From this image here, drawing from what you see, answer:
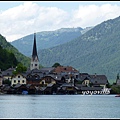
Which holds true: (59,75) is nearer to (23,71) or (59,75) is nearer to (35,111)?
(23,71)

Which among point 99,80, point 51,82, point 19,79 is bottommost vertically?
point 51,82

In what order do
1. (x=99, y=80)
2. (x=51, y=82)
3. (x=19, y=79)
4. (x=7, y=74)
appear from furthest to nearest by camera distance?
(x=7, y=74) → (x=99, y=80) → (x=19, y=79) → (x=51, y=82)

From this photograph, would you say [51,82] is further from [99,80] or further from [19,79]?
[99,80]

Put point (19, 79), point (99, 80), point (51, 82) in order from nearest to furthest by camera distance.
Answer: point (51, 82), point (19, 79), point (99, 80)

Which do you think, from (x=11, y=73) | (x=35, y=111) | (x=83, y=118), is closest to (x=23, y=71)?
(x=11, y=73)

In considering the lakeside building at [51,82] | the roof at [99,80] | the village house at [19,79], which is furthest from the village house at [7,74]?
the roof at [99,80]

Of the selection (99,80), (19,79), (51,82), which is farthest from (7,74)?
(99,80)

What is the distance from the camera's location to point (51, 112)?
82.2 metres

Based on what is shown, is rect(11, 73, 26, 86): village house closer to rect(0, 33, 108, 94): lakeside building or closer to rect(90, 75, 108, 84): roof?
rect(0, 33, 108, 94): lakeside building

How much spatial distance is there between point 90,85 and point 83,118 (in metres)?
109

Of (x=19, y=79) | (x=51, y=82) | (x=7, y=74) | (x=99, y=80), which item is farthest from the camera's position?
(x=7, y=74)

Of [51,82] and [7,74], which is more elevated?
[7,74]

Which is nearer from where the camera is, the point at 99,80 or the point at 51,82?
the point at 51,82

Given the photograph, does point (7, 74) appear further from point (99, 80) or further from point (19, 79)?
point (99, 80)
